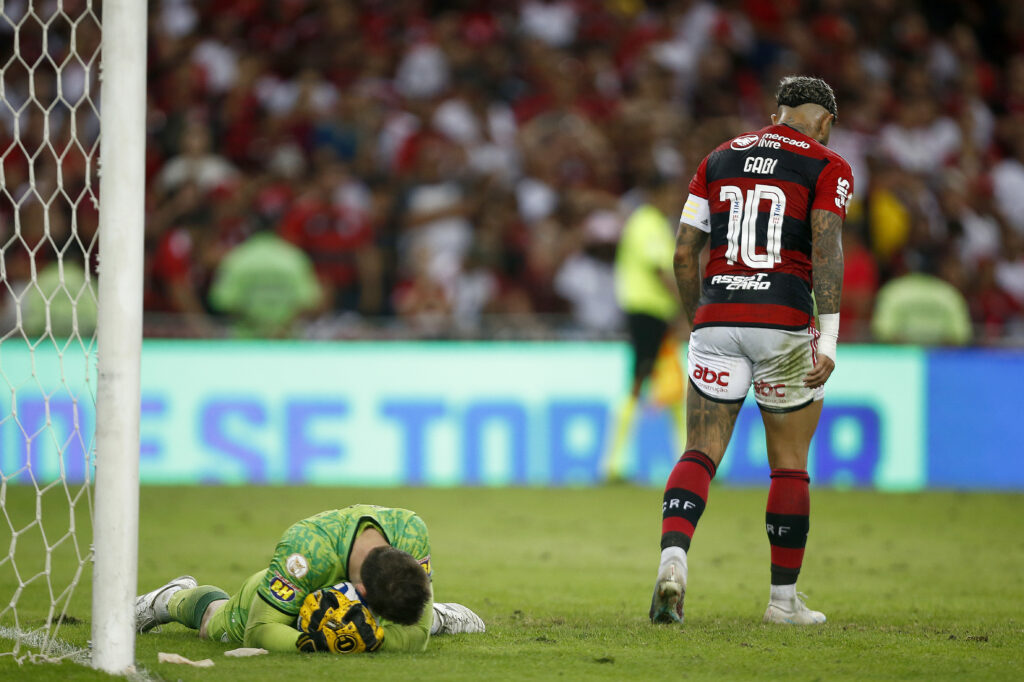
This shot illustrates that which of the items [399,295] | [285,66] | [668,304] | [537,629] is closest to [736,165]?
[537,629]

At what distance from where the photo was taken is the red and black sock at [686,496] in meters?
4.99

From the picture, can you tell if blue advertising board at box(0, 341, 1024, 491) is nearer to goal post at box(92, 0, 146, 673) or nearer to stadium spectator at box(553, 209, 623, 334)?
stadium spectator at box(553, 209, 623, 334)

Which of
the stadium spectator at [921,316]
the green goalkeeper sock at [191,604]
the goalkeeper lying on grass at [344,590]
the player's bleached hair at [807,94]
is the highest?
the player's bleached hair at [807,94]

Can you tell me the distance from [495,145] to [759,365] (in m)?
9.44

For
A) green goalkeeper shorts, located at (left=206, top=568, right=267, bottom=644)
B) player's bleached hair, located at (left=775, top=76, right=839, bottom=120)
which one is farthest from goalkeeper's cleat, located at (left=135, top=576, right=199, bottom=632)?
player's bleached hair, located at (left=775, top=76, right=839, bottom=120)

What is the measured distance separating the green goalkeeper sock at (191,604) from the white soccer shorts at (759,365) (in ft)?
6.70

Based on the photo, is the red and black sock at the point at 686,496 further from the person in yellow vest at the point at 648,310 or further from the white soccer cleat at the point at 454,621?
the person in yellow vest at the point at 648,310

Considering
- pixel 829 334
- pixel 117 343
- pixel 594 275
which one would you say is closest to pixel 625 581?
pixel 829 334

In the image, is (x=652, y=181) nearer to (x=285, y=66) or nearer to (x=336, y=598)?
(x=285, y=66)

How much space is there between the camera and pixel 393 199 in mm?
13000

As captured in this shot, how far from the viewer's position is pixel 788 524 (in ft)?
16.7

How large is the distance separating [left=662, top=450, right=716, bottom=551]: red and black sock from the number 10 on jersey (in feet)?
2.62

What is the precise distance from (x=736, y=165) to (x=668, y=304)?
577 centimetres

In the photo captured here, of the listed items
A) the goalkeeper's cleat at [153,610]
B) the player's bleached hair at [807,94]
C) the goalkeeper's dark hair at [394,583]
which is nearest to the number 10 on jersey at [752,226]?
the player's bleached hair at [807,94]
